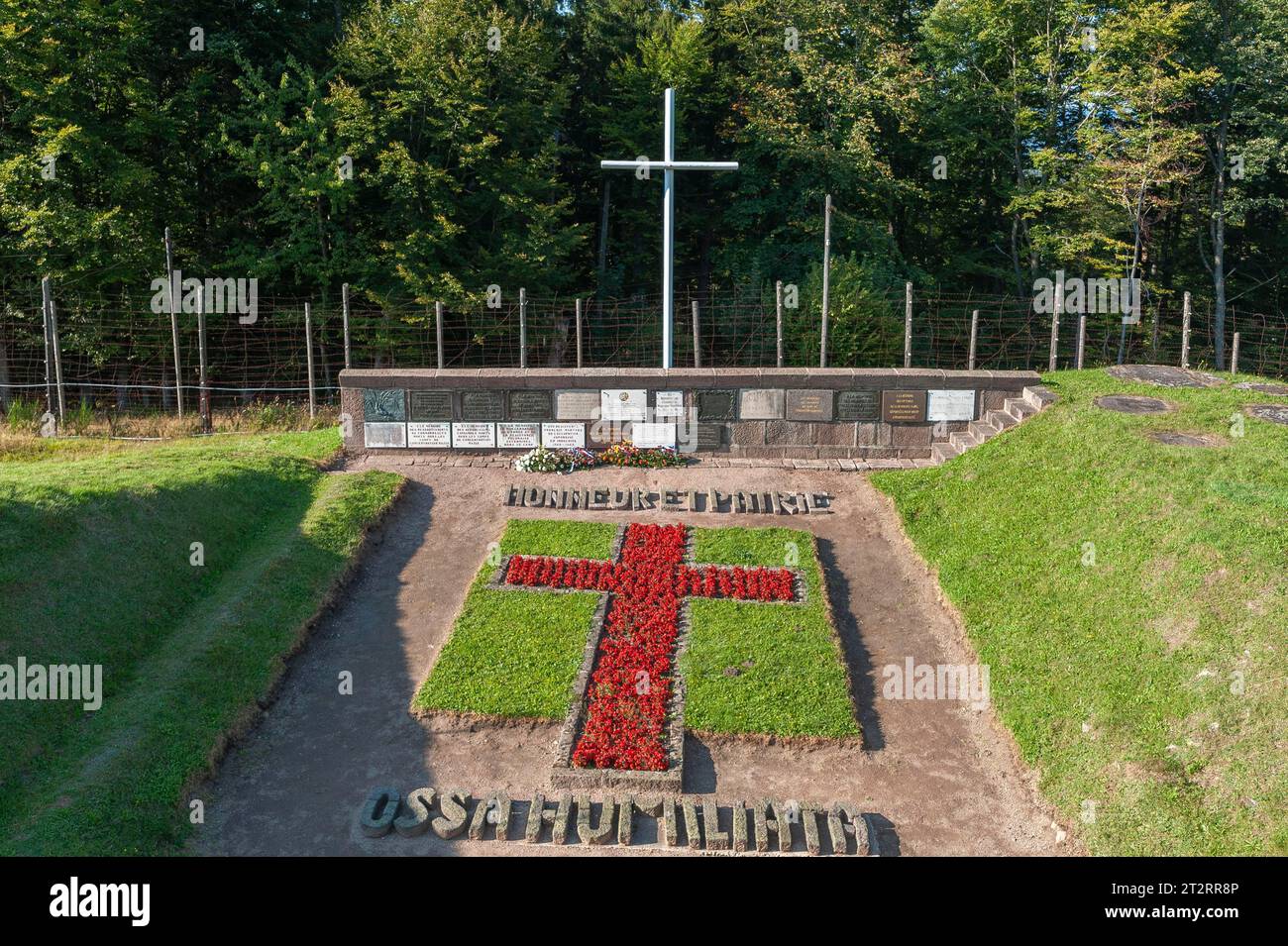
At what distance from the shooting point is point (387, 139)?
2370 centimetres

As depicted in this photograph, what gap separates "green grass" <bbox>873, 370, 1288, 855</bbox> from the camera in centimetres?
848

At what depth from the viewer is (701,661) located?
11.0m

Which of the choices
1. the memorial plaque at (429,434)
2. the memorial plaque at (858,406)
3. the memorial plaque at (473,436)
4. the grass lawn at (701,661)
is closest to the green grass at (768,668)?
the grass lawn at (701,661)

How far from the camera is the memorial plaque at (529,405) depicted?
16797 mm

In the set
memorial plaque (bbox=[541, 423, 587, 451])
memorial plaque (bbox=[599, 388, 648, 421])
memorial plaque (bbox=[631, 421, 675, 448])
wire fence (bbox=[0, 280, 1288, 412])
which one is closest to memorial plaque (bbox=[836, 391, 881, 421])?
wire fence (bbox=[0, 280, 1288, 412])

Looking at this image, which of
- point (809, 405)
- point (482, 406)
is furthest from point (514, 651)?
point (809, 405)

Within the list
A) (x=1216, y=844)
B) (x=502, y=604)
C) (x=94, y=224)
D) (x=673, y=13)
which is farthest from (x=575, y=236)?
(x=1216, y=844)

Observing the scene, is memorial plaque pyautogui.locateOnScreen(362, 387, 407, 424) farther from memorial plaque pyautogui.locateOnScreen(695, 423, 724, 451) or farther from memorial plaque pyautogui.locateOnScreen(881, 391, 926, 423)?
memorial plaque pyautogui.locateOnScreen(881, 391, 926, 423)

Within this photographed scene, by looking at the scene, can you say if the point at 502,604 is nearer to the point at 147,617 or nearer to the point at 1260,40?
the point at 147,617

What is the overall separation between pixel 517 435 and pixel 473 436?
75cm

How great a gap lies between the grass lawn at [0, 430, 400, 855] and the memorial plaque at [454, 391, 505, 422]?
6.16 ft

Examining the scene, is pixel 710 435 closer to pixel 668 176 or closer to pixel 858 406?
pixel 858 406

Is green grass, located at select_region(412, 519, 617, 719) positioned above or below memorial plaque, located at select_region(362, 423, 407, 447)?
below

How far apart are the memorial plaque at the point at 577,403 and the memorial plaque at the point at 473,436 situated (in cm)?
118
